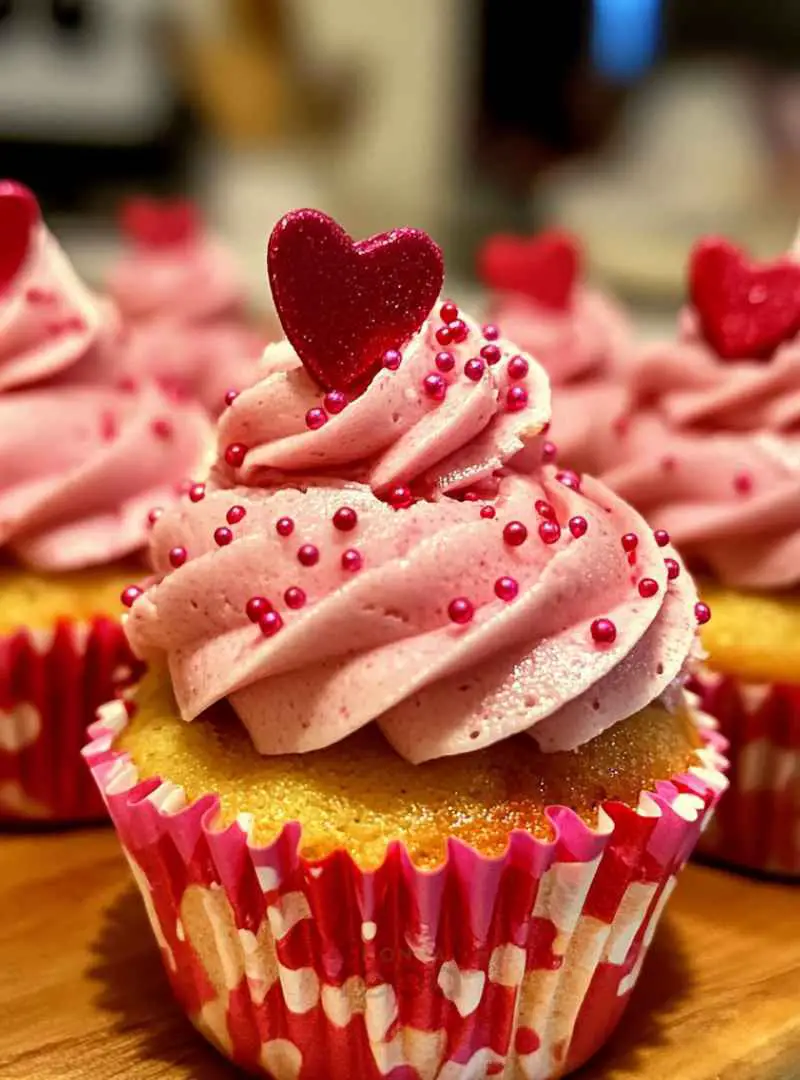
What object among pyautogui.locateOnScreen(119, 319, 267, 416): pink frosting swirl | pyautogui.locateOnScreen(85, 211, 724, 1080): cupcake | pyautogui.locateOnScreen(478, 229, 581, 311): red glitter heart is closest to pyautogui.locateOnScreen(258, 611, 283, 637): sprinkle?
pyautogui.locateOnScreen(85, 211, 724, 1080): cupcake

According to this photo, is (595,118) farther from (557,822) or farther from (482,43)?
(557,822)

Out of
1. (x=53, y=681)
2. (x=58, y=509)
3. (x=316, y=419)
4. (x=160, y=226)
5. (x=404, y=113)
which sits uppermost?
(x=316, y=419)

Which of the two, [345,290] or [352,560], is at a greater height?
[345,290]

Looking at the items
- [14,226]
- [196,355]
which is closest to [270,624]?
[14,226]

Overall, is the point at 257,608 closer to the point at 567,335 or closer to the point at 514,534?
the point at 514,534

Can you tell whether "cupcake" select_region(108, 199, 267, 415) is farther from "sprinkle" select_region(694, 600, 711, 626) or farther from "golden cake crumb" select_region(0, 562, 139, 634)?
"sprinkle" select_region(694, 600, 711, 626)

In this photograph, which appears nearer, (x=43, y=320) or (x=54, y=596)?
(x=54, y=596)

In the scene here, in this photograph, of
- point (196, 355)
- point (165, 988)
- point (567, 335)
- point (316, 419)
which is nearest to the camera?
point (316, 419)
